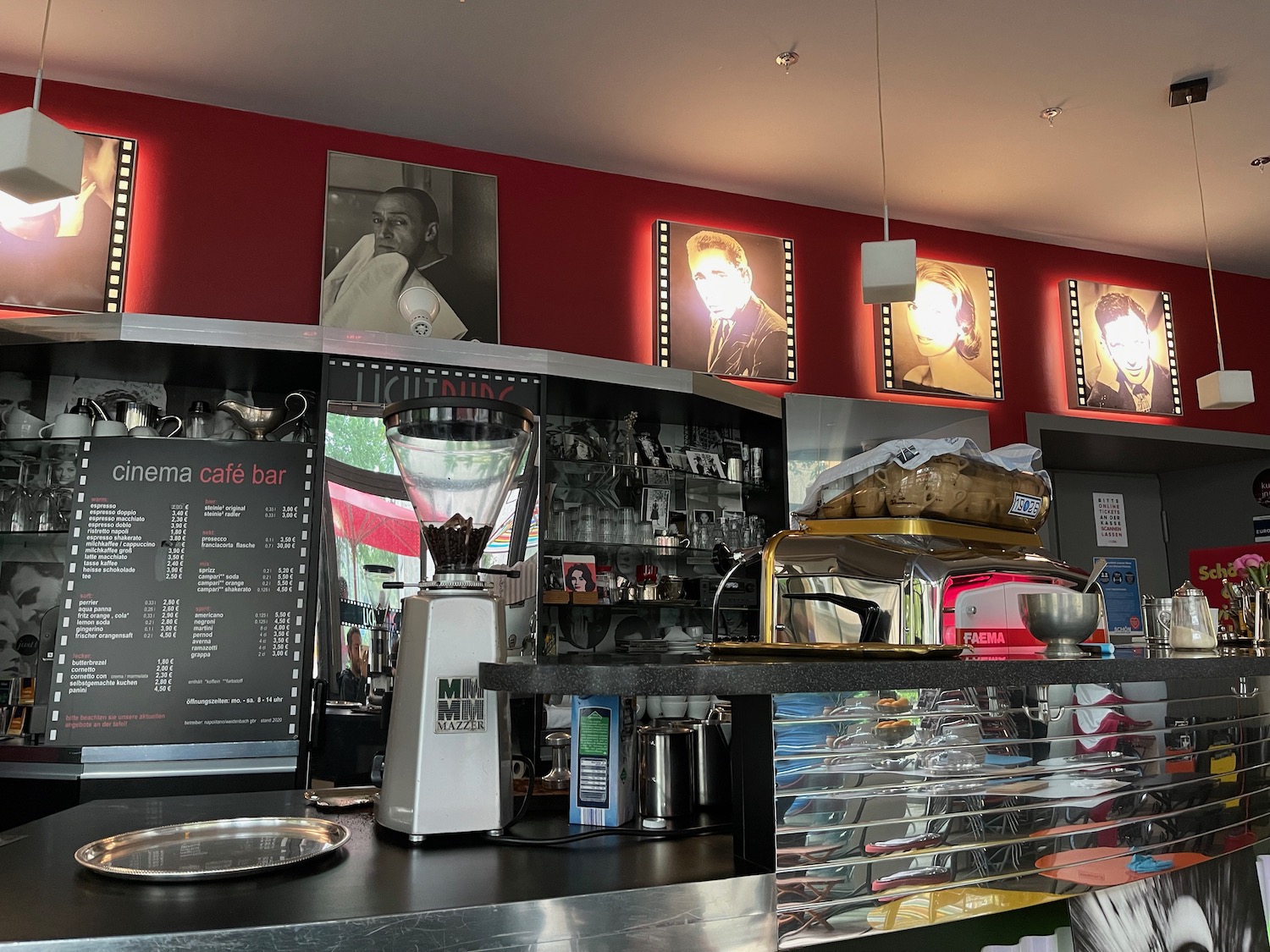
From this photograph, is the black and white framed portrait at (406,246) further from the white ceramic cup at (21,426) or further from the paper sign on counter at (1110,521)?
the paper sign on counter at (1110,521)

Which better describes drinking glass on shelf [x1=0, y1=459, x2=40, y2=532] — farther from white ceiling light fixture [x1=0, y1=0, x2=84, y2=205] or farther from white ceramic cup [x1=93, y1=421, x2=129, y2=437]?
white ceiling light fixture [x1=0, y1=0, x2=84, y2=205]

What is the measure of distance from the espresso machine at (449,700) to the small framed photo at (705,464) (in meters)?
2.88

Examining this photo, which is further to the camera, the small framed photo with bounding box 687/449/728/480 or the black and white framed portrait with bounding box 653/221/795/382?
the black and white framed portrait with bounding box 653/221/795/382

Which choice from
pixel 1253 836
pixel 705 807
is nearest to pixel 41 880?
pixel 705 807

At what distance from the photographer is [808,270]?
16.4ft

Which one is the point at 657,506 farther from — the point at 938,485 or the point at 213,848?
the point at 213,848

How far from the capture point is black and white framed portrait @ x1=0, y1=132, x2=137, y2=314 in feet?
11.9

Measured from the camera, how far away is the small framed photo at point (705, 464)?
4.37 metres

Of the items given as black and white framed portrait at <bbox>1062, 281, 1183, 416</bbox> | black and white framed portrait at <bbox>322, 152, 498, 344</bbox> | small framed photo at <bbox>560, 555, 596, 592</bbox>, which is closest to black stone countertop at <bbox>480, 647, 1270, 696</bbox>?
small framed photo at <bbox>560, 555, 596, 592</bbox>

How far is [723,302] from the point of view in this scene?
470 cm

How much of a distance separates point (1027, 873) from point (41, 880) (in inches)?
54.1

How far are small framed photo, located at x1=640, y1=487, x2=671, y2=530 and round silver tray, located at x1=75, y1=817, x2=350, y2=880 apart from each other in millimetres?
2858

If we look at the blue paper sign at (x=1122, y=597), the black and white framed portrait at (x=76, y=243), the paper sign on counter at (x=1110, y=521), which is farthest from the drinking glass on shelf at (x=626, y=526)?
the paper sign on counter at (x=1110, y=521)

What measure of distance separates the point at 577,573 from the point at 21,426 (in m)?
2.16
